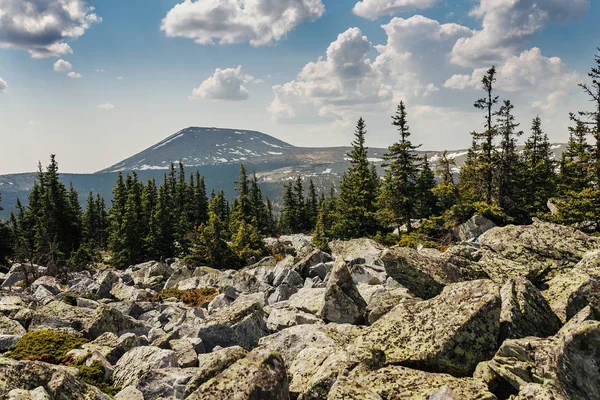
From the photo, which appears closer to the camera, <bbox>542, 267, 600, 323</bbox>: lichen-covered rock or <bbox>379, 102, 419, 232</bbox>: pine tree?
<bbox>542, 267, 600, 323</bbox>: lichen-covered rock

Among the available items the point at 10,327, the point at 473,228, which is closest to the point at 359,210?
A: the point at 473,228

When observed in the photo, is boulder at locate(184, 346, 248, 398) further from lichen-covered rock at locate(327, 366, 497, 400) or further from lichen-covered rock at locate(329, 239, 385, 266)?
lichen-covered rock at locate(329, 239, 385, 266)

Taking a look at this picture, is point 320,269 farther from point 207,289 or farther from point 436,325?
point 436,325

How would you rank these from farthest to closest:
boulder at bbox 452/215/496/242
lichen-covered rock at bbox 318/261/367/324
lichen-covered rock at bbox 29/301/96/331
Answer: boulder at bbox 452/215/496/242
lichen-covered rock at bbox 29/301/96/331
lichen-covered rock at bbox 318/261/367/324

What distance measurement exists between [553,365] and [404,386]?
2.37 m

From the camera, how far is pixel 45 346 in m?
11.7

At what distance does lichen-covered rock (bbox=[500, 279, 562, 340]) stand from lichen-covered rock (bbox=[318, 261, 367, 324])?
505 centimetres

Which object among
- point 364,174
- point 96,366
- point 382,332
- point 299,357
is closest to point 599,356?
point 382,332

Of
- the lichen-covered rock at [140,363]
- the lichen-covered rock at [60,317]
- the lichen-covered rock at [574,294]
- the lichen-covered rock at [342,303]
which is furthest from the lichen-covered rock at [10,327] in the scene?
the lichen-covered rock at [574,294]

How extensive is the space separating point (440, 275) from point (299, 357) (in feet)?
19.4

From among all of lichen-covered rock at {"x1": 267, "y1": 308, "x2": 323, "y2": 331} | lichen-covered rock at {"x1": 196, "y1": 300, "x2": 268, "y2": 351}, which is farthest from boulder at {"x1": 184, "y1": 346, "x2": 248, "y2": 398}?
lichen-covered rock at {"x1": 267, "y1": 308, "x2": 323, "y2": 331}

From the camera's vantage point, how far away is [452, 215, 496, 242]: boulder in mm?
30281

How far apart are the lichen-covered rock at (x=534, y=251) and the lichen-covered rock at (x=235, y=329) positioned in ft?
25.0

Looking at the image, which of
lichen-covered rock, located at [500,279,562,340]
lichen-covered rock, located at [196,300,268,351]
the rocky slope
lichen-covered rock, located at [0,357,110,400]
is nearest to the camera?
the rocky slope
